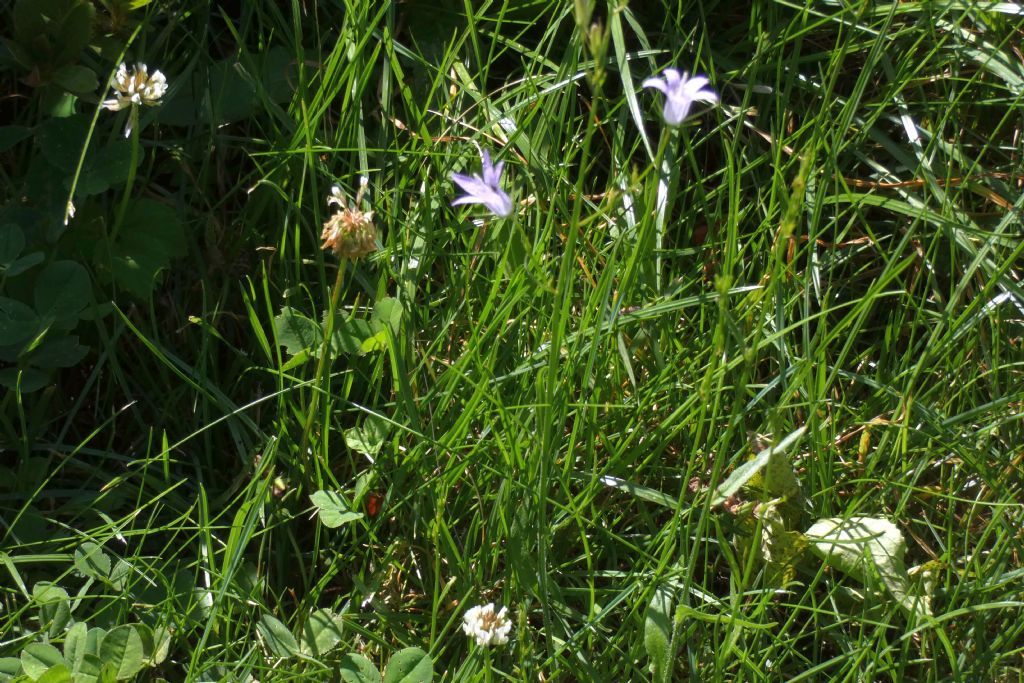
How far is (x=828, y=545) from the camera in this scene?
178 cm

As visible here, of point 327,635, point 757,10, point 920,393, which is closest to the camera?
point 327,635

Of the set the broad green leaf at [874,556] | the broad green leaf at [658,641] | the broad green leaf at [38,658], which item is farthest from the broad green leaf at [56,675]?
the broad green leaf at [874,556]

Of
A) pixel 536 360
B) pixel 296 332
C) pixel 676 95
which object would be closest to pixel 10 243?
pixel 296 332

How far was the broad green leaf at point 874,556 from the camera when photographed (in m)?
1.74

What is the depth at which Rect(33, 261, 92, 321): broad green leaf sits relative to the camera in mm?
1885

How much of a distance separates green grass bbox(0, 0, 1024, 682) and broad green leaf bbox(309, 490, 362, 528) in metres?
0.05

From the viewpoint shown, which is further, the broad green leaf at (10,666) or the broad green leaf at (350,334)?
the broad green leaf at (350,334)

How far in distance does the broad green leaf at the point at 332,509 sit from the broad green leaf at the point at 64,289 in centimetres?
57

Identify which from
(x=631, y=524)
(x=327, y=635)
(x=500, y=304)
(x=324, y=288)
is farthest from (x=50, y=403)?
(x=631, y=524)

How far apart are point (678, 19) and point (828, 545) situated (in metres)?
1.08

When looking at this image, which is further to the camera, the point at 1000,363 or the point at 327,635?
the point at 1000,363

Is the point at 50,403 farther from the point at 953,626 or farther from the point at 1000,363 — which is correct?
the point at 1000,363

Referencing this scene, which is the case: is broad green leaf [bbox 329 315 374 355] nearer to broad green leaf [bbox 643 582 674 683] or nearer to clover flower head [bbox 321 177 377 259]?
clover flower head [bbox 321 177 377 259]

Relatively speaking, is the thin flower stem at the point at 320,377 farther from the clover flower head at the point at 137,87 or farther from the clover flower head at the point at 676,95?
the clover flower head at the point at 676,95
